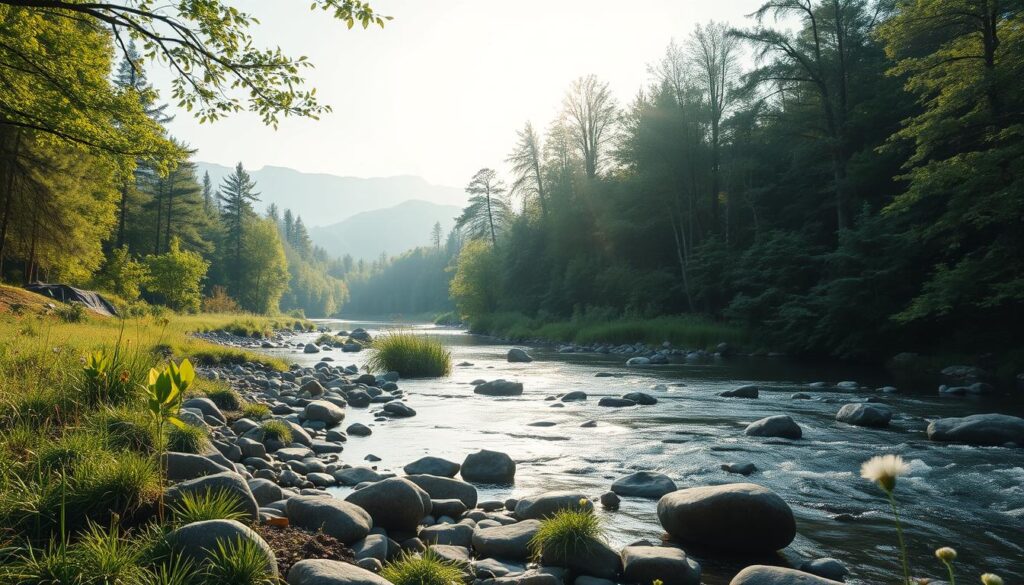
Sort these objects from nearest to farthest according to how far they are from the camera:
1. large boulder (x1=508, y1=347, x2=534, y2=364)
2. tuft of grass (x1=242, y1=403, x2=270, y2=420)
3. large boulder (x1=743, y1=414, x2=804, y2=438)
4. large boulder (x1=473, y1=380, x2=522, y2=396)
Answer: large boulder (x1=743, y1=414, x2=804, y2=438), tuft of grass (x1=242, y1=403, x2=270, y2=420), large boulder (x1=473, y1=380, x2=522, y2=396), large boulder (x1=508, y1=347, x2=534, y2=364)

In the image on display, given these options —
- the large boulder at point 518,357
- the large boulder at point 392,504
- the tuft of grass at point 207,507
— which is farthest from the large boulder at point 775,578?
the large boulder at point 518,357

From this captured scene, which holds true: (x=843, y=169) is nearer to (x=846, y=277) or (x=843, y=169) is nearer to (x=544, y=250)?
(x=846, y=277)

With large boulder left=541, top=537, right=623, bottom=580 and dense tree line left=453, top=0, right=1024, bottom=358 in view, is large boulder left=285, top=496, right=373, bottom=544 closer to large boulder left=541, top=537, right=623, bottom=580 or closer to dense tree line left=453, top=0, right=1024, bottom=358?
large boulder left=541, top=537, right=623, bottom=580

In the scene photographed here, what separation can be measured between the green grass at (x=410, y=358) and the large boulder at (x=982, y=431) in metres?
11.5

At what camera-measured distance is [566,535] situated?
3938 mm

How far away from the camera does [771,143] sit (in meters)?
26.0

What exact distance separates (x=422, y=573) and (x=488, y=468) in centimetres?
297

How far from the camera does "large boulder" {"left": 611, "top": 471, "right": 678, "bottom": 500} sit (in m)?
5.60

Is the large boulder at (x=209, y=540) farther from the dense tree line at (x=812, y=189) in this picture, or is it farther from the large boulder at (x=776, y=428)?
the dense tree line at (x=812, y=189)

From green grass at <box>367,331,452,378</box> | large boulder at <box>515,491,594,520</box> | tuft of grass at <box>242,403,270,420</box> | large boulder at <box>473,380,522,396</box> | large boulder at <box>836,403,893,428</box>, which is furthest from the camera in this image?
green grass at <box>367,331,452,378</box>

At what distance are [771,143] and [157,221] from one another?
43386 mm

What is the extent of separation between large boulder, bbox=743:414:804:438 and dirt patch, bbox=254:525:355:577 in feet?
20.8

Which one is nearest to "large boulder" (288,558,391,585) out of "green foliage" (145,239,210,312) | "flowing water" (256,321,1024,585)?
"flowing water" (256,321,1024,585)

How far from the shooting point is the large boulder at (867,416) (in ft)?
28.7
